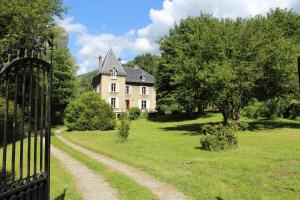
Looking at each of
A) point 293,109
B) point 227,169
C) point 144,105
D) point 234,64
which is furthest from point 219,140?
point 144,105

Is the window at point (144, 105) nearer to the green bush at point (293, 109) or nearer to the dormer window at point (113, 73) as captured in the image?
the dormer window at point (113, 73)

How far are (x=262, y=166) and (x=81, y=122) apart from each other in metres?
22.7

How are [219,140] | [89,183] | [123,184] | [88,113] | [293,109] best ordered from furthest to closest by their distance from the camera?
[293,109], [88,113], [219,140], [89,183], [123,184]

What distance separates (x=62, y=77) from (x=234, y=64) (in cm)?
2534

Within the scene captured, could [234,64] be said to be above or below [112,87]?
below

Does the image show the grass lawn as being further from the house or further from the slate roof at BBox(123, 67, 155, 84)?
the slate roof at BBox(123, 67, 155, 84)

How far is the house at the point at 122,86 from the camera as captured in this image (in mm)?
57500

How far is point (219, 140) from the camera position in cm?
1784

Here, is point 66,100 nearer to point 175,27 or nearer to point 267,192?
point 175,27

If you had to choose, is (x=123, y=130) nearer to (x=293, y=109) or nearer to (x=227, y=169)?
(x=227, y=169)

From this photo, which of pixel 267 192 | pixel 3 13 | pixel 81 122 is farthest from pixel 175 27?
pixel 267 192

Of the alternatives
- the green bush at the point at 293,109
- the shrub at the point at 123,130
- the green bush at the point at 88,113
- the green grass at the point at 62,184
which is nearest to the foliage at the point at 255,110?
the green bush at the point at 293,109

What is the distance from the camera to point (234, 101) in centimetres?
2838

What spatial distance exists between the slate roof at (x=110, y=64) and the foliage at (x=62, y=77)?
9661mm
